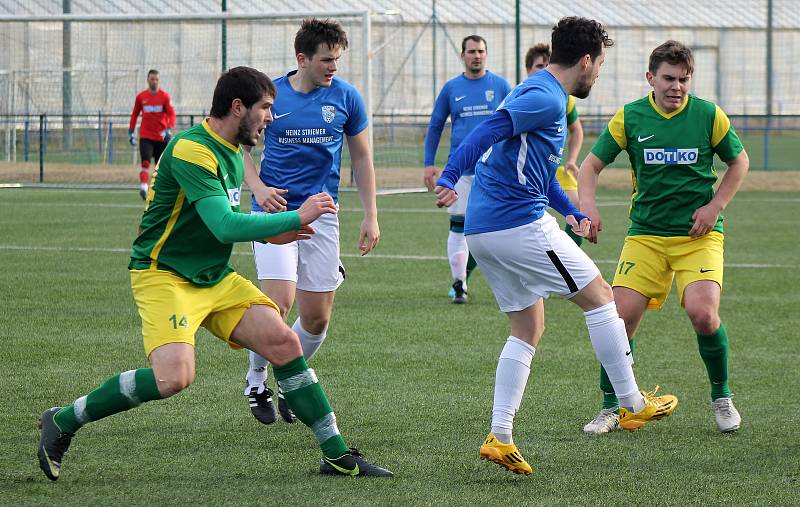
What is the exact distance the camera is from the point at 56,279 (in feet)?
37.2

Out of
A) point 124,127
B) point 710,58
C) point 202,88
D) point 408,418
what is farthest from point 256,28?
point 408,418

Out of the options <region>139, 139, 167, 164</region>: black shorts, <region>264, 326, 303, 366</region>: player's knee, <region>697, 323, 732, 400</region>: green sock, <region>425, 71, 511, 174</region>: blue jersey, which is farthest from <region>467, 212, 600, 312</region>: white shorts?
<region>139, 139, 167, 164</region>: black shorts

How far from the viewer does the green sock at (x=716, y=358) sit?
238 inches

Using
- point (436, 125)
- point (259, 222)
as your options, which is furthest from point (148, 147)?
point (259, 222)

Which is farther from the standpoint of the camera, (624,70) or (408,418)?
(624,70)

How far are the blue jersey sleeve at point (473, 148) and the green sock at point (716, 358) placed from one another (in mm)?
1724

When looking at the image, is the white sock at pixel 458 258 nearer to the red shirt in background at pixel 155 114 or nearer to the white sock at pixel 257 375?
the white sock at pixel 257 375

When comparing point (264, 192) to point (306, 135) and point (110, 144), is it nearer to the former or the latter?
point (306, 135)

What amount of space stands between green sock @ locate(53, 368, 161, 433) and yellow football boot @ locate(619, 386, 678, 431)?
80.5 inches

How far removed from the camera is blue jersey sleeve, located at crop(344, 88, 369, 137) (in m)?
6.66

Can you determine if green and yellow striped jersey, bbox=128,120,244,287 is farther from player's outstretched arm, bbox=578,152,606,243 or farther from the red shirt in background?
the red shirt in background

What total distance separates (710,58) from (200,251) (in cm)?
3489

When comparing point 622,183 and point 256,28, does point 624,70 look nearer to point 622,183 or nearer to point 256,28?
point 622,183

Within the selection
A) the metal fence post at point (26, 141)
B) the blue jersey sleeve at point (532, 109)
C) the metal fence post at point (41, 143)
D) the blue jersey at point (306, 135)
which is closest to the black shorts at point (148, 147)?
the metal fence post at point (41, 143)
